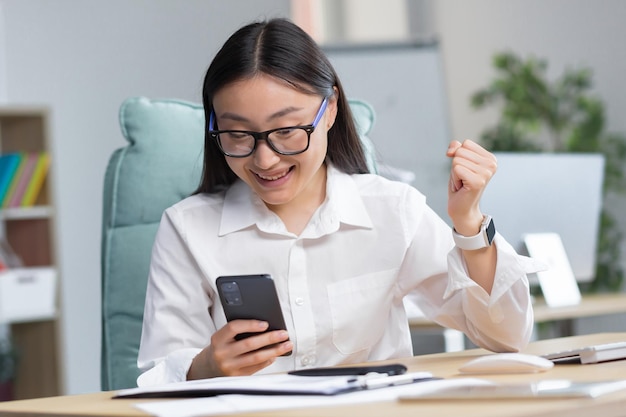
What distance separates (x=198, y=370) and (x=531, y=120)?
3125 millimetres

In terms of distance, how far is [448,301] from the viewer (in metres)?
1.53

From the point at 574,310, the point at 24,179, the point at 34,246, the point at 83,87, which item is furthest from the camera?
the point at 83,87

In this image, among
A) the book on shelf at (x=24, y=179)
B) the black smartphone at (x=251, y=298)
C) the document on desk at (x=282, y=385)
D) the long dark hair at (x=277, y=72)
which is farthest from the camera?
the book on shelf at (x=24, y=179)

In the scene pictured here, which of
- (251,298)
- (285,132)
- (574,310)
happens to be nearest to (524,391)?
(251,298)

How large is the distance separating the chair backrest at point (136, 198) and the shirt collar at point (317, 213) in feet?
0.85

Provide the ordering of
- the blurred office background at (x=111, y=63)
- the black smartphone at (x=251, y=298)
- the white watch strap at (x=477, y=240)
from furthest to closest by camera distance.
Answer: the blurred office background at (x=111, y=63), the white watch strap at (x=477, y=240), the black smartphone at (x=251, y=298)

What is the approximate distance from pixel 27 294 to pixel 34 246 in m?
0.29

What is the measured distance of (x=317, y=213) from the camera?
1.57 meters

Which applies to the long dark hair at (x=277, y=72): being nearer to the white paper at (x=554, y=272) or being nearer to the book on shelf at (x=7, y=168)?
the white paper at (x=554, y=272)

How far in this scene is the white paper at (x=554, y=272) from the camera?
2824mm

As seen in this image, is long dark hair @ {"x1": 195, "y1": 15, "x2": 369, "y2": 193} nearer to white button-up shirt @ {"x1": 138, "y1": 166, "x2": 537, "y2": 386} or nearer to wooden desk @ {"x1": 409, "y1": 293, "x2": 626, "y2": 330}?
white button-up shirt @ {"x1": 138, "y1": 166, "x2": 537, "y2": 386}

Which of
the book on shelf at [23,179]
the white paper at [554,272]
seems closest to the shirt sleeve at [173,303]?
the white paper at [554,272]

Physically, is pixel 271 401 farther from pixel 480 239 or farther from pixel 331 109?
pixel 331 109

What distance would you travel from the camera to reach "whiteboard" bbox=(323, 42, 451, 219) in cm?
369
